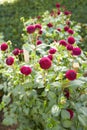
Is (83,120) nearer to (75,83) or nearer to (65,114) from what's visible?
(65,114)

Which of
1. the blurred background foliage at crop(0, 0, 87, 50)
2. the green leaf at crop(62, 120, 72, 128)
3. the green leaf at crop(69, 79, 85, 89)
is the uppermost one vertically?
the blurred background foliage at crop(0, 0, 87, 50)

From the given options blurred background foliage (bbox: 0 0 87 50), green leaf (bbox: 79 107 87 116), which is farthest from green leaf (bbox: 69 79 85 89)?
blurred background foliage (bbox: 0 0 87 50)

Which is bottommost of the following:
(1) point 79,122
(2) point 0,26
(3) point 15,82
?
(1) point 79,122

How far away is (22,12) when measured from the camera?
6.07 m

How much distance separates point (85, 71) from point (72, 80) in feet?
1.09

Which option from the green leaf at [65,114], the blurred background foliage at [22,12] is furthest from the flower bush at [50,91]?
the blurred background foliage at [22,12]

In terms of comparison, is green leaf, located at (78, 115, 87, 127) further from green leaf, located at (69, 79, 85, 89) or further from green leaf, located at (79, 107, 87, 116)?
green leaf, located at (69, 79, 85, 89)

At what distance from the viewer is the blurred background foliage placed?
16.6ft

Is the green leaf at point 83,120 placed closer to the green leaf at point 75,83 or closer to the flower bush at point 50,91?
the flower bush at point 50,91

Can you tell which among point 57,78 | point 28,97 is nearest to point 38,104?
point 28,97

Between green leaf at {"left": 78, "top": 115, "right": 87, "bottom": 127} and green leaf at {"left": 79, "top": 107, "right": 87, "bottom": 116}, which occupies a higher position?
green leaf at {"left": 79, "top": 107, "right": 87, "bottom": 116}

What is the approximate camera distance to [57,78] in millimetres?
2201

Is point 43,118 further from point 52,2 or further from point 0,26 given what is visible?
point 52,2

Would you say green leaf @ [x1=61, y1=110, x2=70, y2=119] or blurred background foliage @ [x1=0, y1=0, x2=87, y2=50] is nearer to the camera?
green leaf @ [x1=61, y1=110, x2=70, y2=119]
